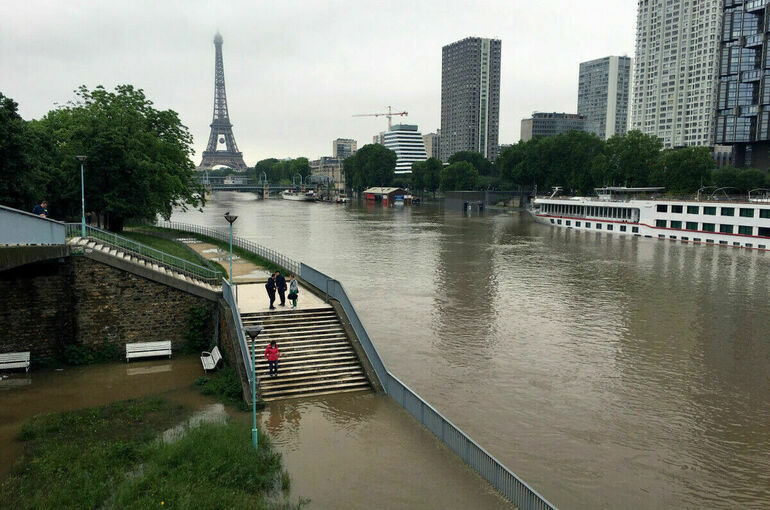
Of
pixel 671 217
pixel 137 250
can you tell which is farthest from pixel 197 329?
pixel 671 217

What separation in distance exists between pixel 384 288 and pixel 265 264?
7.75 meters

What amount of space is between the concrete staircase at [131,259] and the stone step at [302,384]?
700 centimetres

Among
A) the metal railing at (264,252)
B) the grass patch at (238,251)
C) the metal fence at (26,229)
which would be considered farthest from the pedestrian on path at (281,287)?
the grass patch at (238,251)

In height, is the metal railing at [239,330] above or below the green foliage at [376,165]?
below

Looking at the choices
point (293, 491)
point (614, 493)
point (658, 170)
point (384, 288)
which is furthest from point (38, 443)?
point (658, 170)

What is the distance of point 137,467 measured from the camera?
13.8 meters

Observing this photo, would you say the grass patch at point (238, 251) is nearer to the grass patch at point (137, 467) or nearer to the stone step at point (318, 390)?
the stone step at point (318, 390)

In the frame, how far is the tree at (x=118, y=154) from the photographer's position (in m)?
37.1

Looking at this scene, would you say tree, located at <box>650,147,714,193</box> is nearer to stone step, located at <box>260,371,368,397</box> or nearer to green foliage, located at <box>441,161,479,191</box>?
green foliage, located at <box>441,161,479,191</box>

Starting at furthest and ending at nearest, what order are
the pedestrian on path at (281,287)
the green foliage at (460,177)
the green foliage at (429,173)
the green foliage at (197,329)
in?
the green foliage at (429,173) → the green foliage at (460,177) → the green foliage at (197,329) → the pedestrian on path at (281,287)

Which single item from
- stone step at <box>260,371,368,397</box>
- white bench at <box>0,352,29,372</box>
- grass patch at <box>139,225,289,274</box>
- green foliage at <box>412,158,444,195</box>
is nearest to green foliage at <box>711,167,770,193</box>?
grass patch at <box>139,225,289,274</box>

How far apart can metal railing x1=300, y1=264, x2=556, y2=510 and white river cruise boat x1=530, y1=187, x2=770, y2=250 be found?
2122 inches

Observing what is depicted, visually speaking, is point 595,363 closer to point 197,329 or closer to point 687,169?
point 197,329

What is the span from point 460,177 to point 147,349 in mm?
136806
